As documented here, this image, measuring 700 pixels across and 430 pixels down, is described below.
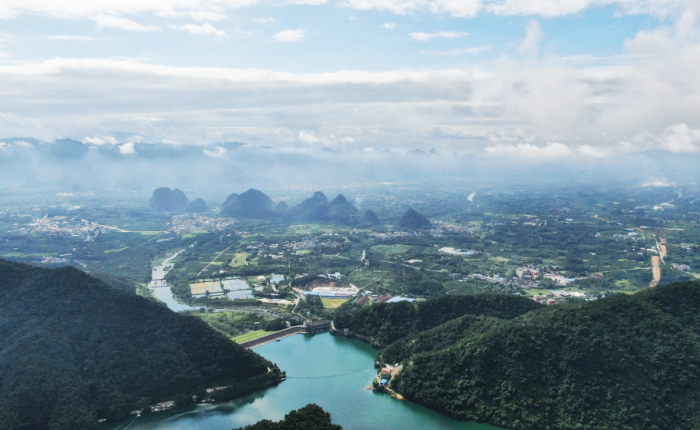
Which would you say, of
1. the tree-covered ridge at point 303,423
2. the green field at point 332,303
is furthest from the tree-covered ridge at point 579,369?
the green field at point 332,303

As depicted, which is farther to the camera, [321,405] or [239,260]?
[239,260]

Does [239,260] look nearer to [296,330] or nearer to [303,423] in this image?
[296,330]

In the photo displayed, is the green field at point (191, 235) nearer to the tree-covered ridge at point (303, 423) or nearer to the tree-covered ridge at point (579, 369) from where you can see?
the tree-covered ridge at point (579, 369)

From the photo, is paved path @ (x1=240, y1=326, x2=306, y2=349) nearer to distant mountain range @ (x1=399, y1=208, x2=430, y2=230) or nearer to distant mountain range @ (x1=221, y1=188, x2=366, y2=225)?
distant mountain range @ (x1=399, y1=208, x2=430, y2=230)

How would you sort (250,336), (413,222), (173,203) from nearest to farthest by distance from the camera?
1. (250,336)
2. (413,222)
3. (173,203)

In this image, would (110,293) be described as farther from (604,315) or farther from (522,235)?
(522,235)

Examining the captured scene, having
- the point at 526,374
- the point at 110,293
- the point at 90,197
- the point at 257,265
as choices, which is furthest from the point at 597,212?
the point at 90,197

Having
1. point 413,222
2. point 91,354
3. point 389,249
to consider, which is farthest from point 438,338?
point 413,222
